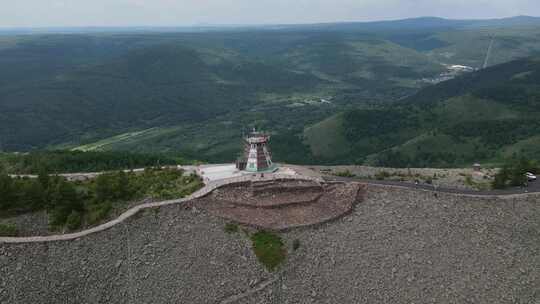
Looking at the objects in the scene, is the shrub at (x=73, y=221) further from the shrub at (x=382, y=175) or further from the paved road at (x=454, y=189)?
the shrub at (x=382, y=175)

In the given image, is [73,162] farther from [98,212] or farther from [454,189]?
[454,189]

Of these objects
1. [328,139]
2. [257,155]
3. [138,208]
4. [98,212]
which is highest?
[257,155]

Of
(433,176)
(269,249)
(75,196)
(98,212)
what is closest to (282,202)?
(269,249)

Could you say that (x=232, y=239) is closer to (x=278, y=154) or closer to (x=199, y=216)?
(x=199, y=216)

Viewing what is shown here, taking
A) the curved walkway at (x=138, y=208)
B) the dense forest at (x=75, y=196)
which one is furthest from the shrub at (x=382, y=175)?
the dense forest at (x=75, y=196)

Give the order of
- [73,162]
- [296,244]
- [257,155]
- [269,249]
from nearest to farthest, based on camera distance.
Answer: [269,249] → [296,244] → [257,155] → [73,162]

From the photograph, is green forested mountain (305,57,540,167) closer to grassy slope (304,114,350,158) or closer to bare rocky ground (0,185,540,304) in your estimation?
grassy slope (304,114,350,158)

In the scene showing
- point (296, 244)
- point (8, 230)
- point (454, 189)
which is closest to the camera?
point (296, 244)

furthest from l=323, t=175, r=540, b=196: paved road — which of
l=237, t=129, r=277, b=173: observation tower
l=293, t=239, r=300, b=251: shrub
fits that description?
l=293, t=239, r=300, b=251: shrub
